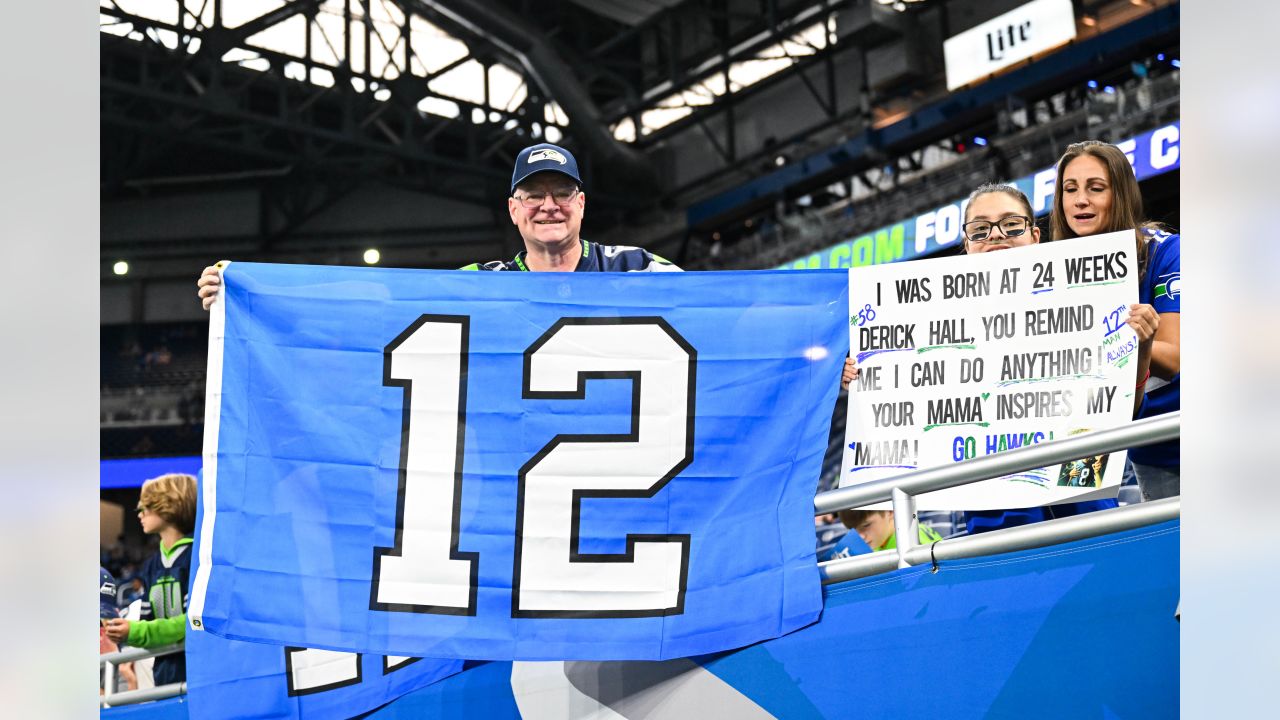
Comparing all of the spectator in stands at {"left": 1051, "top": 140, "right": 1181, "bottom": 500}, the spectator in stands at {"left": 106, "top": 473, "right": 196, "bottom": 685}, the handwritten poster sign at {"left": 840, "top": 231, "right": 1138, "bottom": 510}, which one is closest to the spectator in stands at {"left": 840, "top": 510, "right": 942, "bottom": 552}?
the handwritten poster sign at {"left": 840, "top": 231, "right": 1138, "bottom": 510}

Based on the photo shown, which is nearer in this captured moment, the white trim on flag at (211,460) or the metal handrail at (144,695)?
Result: the white trim on flag at (211,460)

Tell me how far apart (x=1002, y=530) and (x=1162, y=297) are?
69cm

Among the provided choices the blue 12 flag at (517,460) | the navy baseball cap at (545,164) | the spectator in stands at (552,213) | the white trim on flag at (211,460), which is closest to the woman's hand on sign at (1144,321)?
the blue 12 flag at (517,460)

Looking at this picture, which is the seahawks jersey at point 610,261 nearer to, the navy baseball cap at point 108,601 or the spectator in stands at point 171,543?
the spectator in stands at point 171,543

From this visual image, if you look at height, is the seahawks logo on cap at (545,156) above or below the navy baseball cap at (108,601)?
above

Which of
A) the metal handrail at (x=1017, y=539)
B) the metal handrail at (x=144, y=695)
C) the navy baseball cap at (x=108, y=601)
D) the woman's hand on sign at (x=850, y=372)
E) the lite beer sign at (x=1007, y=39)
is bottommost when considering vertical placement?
the metal handrail at (x=144, y=695)

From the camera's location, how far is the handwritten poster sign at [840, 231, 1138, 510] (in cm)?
275

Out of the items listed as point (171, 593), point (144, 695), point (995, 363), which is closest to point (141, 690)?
point (144, 695)

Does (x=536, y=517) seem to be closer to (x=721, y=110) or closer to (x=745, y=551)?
(x=745, y=551)

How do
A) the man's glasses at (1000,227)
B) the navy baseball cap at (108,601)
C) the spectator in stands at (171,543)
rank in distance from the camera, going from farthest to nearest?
1. the navy baseball cap at (108,601)
2. the spectator in stands at (171,543)
3. the man's glasses at (1000,227)

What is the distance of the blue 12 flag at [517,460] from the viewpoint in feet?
9.04

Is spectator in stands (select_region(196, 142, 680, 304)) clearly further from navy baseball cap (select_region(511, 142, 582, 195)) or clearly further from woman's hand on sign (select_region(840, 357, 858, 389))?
woman's hand on sign (select_region(840, 357, 858, 389))

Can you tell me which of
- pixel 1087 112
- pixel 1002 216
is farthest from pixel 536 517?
pixel 1087 112

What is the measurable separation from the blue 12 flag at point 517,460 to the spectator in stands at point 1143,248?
58cm
